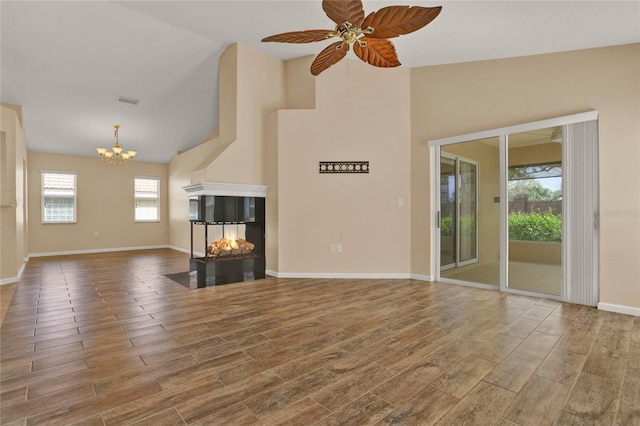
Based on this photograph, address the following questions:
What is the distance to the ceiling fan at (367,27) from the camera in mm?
2229

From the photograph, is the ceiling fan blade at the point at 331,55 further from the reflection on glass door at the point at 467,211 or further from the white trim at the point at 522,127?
the reflection on glass door at the point at 467,211

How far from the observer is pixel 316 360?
2.26 meters

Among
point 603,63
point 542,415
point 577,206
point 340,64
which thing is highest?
point 340,64

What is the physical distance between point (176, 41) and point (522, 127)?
5197 mm

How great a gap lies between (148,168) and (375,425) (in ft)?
33.4

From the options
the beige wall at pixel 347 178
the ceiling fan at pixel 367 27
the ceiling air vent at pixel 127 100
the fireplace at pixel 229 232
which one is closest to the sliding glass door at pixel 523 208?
the beige wall at pixel 347 178

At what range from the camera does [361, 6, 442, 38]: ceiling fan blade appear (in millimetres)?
2188

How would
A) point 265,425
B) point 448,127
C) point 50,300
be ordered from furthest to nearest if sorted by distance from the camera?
point 448,127 < point 50,300 < point 265,425

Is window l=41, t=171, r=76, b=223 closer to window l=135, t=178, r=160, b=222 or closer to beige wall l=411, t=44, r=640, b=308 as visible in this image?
window l=135, t=178, r=160, b=222

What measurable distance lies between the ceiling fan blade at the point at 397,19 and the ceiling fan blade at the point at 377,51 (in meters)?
0.19

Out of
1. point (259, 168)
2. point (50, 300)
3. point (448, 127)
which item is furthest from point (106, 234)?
point (448, 127)

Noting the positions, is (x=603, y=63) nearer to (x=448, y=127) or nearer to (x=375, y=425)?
(x=448, y=127)

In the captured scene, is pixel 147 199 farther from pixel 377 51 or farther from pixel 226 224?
pixel 377 51

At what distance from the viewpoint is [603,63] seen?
3584mm
